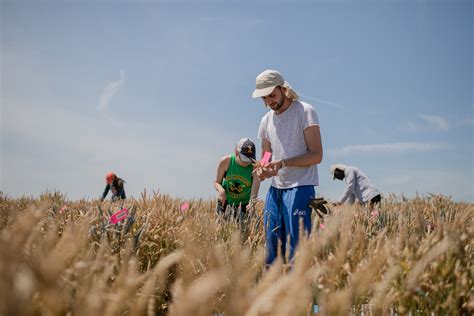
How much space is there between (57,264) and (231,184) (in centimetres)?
356

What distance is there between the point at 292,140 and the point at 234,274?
1765 millimetres

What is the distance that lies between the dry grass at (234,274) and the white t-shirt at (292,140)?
89 cm

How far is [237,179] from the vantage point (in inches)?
167

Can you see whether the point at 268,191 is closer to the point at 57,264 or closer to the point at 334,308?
the point at 334,308

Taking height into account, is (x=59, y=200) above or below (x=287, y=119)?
below

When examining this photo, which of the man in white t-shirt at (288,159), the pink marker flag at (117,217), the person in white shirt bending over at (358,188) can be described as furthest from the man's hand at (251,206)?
the person in white shirt bending over at (358,188)

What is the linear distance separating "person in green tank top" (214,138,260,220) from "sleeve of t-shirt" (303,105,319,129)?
1.60 metres

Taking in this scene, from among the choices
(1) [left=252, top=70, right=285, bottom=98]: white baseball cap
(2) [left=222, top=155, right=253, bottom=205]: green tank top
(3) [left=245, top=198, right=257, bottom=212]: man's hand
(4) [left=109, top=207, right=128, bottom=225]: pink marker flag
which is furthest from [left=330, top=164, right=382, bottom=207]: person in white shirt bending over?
(4) [left=109, top=207, right=128, bottom=225]: pink marker flag

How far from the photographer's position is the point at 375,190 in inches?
256

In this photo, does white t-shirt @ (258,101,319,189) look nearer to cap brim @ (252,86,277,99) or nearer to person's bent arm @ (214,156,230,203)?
cap brim @ (252,86,277,99)

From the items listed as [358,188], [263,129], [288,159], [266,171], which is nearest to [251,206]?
[263,129]

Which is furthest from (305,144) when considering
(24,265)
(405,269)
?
(24,265)

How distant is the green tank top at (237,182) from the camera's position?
4.21 metres

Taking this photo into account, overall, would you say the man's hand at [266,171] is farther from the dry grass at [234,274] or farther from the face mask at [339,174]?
the face mask at [339,174]
